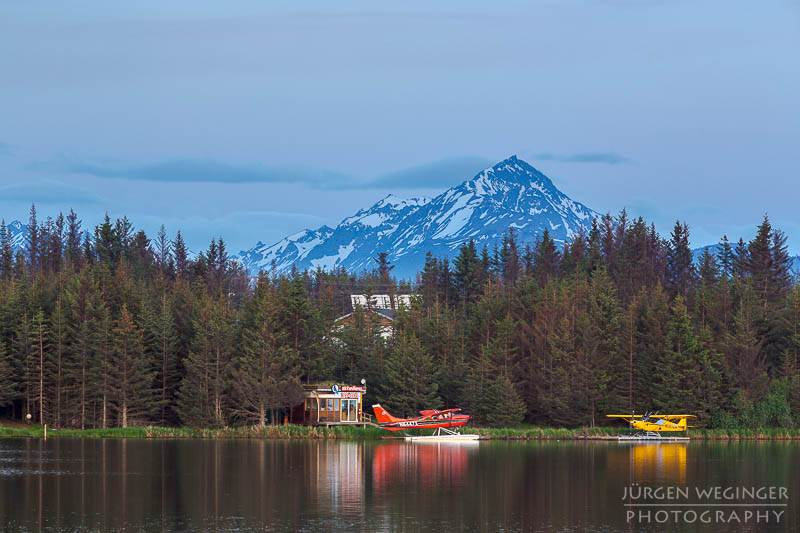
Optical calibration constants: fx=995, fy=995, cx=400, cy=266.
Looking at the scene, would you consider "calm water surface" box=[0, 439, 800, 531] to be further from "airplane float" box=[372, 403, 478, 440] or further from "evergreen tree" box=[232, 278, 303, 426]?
"evergreen tree" box=[232, 278, 303, 426]

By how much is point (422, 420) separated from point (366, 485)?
137 feet

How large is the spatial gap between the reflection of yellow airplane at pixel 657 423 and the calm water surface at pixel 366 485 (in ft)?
29.3

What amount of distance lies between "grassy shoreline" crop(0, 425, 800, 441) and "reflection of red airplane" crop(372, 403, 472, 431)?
1.13m

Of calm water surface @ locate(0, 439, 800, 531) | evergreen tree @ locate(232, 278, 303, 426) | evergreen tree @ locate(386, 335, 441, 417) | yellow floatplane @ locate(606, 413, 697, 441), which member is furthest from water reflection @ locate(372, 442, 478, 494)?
yellow floatplane @ locate(606, 413, 697, 441)

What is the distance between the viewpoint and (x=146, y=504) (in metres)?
51.7

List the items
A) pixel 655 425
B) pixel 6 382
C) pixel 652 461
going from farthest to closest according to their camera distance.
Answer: pixel 6 382 → pixel 655 425 → pixel 652 461

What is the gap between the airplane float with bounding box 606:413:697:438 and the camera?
10062 centimetres

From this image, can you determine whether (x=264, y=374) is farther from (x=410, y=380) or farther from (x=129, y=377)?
(x=410, y=380)

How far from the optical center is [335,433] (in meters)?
102

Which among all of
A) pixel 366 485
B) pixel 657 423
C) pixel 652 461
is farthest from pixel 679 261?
pixel 366 485

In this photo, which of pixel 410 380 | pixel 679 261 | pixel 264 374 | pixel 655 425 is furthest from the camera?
pixel 679 261

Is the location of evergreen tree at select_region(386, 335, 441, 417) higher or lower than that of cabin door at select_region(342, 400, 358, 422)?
higher

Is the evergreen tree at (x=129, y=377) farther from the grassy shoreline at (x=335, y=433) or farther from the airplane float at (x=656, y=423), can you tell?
the airplane float at (x=656, y=423)

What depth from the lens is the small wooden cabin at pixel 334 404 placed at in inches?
4149
